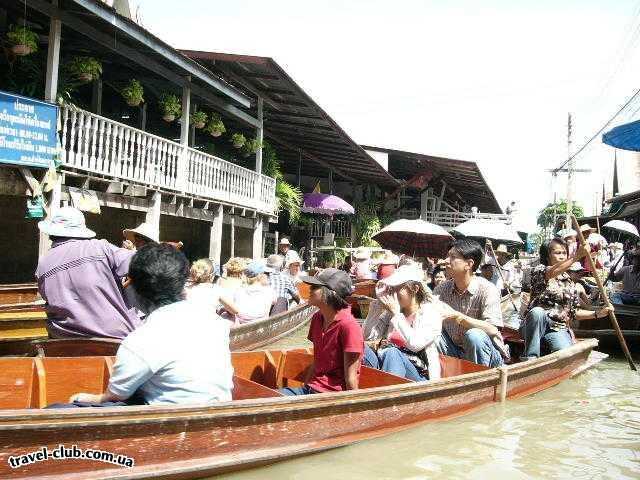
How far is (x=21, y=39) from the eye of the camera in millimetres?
8773

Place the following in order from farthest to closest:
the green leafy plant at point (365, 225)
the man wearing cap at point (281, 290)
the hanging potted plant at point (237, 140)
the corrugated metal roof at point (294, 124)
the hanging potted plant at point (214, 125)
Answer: the green leafy plant at point (365, 225) → the hanging potted plant at point (237, 140) → the hanging potted plant at point (214, 125) → the corrugated metal roof at point (294, 124) → the man wearing cap at point (281, 290)

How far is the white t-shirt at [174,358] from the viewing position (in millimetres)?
3055

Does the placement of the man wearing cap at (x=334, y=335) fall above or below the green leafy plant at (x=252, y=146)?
below

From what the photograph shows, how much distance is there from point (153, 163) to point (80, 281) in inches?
277

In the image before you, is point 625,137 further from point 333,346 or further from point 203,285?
point 333,346

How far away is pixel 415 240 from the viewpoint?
11281mm

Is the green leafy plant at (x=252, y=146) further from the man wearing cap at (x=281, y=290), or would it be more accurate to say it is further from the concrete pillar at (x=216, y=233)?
the man wearing cap at (x=281, y=290)

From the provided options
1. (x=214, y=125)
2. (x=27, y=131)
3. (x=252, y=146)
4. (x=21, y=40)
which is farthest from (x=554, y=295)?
(x=252, y=146)

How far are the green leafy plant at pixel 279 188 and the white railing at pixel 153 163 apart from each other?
2.71ft

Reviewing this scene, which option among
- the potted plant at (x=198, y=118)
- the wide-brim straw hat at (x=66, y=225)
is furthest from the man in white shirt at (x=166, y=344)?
the potted plant at (x=198, y=118)

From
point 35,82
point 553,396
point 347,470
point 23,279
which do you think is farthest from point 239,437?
point 23,279

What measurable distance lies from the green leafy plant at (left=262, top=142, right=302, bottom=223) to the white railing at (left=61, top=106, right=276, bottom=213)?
0.83 meters

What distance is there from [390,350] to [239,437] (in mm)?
1780

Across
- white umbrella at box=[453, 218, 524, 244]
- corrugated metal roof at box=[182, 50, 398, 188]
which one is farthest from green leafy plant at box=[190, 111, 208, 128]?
white umbrella at box=[453, 218, 524, 244]
